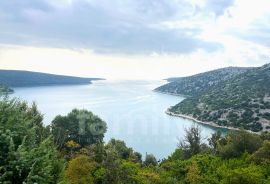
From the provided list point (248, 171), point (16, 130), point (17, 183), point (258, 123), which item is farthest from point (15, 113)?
point (258, 123)

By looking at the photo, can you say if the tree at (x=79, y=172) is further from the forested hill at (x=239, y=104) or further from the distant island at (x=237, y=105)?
the forested hill at (x=239, y=104)

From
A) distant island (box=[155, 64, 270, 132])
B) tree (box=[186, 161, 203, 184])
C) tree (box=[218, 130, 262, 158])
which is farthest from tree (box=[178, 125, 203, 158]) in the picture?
distant island (box=[155, 64, 270, 132])

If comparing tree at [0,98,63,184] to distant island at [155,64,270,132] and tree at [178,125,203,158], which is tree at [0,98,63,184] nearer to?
tree at [178,125,203,158]

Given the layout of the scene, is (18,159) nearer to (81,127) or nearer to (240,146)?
(240,146)

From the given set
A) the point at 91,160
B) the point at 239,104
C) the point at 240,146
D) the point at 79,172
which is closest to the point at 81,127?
the point at 91,160

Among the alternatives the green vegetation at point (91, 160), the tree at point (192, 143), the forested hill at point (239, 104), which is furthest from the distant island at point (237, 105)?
the tree at point (192, 143)

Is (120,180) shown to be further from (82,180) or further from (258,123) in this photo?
(258,123)
